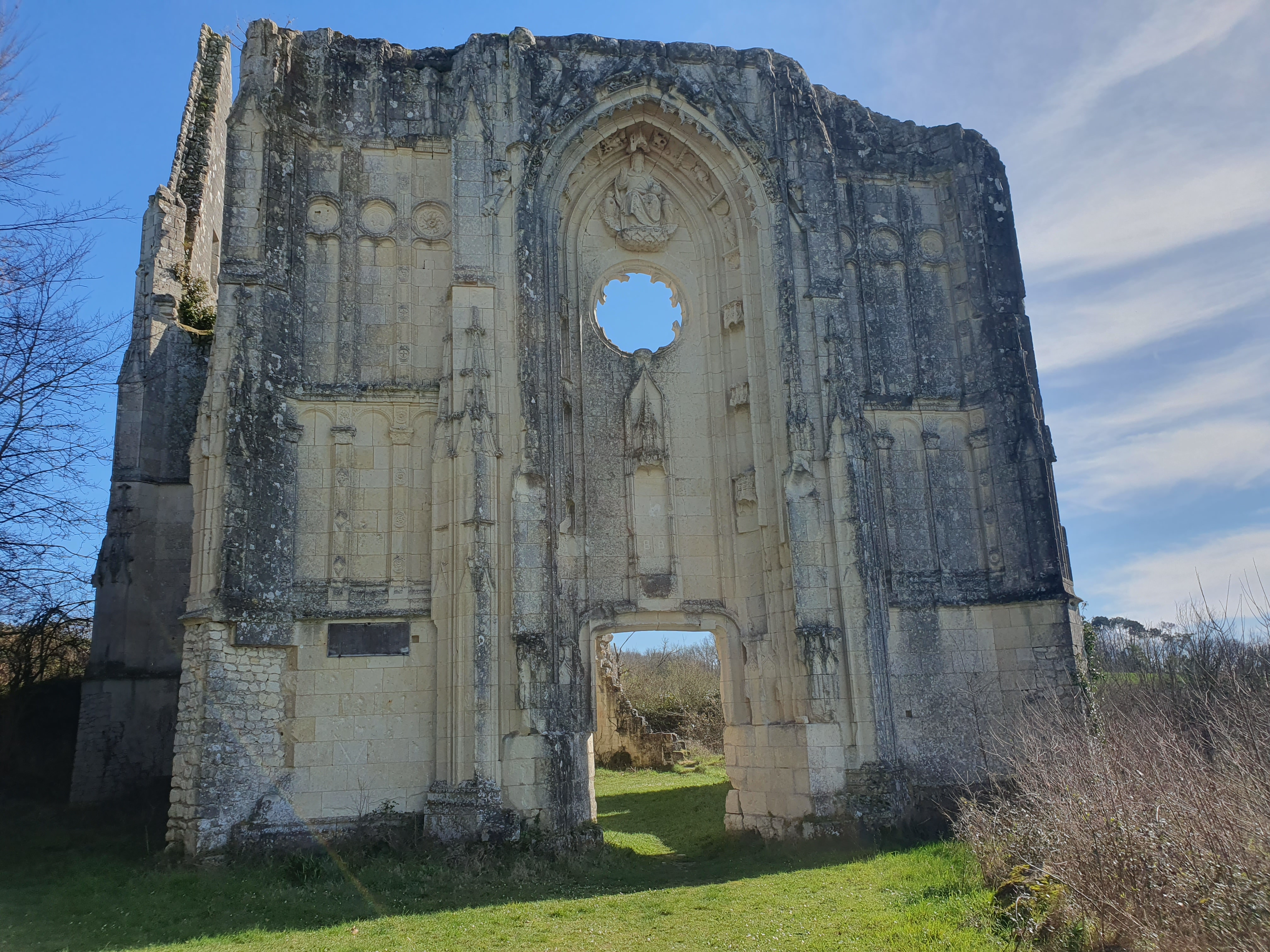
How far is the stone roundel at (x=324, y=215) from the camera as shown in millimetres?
15008

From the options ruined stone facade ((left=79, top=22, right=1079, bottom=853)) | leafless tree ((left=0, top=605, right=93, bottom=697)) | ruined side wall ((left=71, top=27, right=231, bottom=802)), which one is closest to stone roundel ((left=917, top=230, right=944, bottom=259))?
ruined stone facade ((left=79, top=22, right=1079, bottom=853))

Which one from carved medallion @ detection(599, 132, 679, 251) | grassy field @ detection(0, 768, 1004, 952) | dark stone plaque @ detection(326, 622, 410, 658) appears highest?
carved medallion @ detection(599, 132, 679, 251)

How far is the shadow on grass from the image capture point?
32.0ft

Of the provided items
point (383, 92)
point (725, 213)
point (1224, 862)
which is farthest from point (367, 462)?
point (1224, 862)

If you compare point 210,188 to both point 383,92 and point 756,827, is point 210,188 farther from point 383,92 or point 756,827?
point 756,827

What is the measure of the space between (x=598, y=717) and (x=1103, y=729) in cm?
1366

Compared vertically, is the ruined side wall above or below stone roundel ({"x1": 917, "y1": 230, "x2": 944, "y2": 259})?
below

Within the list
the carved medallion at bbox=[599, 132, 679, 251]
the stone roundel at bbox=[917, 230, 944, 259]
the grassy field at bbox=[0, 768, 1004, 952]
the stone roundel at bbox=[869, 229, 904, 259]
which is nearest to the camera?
the grassy field at bbox=[0, 768, 1004, 952]

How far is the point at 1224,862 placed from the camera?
686cm

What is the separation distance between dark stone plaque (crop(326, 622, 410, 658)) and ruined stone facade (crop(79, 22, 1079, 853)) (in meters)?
0.05

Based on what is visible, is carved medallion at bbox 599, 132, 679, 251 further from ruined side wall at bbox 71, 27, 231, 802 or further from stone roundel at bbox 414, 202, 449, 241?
ruined side wall at bbox 71, 27, 231, 802

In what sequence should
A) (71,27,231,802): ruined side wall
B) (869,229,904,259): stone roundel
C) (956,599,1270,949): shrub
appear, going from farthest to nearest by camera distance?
(869,229,904,259): stone roundel, (71,27,231,802): ruined side wall, (956,599,1270,949): shrub

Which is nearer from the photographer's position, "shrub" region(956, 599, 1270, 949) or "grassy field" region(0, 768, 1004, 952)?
"shrub" region(956, 599, 1270, 949)

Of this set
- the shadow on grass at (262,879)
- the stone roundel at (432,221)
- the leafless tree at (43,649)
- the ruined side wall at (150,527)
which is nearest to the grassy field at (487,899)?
the shadow on grass at (262,879)
